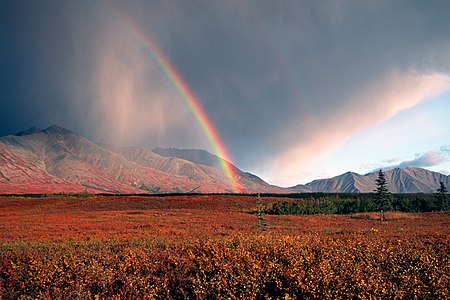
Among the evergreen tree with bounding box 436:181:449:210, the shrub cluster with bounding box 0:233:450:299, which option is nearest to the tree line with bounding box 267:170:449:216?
the evergreen tree with bounding box 436:181:449:210

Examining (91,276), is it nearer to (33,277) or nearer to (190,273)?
(33,277)

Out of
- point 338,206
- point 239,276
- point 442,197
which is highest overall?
point 442,197

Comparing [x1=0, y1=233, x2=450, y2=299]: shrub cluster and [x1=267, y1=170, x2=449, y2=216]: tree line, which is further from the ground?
[x1=267, y1=170, x2=449, y2=216]: tree line

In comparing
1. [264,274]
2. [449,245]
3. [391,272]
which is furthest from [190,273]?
[449,245]

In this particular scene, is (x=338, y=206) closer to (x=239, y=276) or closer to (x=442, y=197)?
(x=442, y=197)

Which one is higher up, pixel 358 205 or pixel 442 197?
pixel 442 197

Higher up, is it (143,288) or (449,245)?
(449,245)

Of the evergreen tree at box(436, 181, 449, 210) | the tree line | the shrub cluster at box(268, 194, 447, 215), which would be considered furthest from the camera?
the evergreen tree at box(436, 181, 449, 210)

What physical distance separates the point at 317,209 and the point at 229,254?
247 ft

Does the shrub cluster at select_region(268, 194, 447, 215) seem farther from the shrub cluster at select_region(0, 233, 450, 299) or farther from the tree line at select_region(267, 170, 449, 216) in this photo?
the shrub cluster at select_region(0, 233, 450, 299)

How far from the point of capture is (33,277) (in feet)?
27.7

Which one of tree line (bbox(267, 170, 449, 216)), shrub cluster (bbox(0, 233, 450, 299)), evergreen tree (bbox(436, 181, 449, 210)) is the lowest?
shrub cluster (bbox(0, 233, 450, 299))

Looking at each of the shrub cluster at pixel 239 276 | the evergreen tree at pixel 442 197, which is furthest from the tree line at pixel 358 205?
the shrub cluster at pixel 239 276

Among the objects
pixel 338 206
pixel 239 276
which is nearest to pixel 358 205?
pixel 338 206
